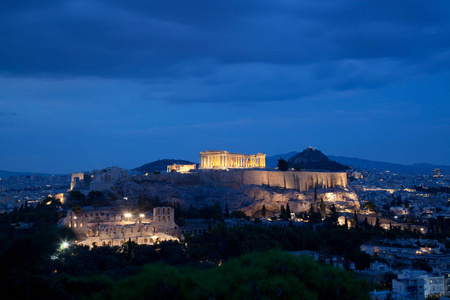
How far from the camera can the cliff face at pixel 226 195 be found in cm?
5353

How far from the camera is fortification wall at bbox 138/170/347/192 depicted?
5978 centimetres

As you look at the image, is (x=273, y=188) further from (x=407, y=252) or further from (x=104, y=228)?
(x=104, y=228)

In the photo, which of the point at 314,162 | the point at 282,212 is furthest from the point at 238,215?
the point at 314,162

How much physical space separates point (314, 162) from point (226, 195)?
6493 centimetres

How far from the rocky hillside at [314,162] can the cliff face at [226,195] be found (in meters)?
45.7

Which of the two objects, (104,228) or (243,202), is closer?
(104,228)

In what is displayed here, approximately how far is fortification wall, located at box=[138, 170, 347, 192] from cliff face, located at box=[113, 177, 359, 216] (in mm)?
623

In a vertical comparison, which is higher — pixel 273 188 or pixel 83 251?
pixel 273 188

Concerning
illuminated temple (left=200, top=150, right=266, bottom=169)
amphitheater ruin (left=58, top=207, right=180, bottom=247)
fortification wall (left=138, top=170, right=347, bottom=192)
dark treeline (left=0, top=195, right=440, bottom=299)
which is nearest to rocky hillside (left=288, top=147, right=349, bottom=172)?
Answer: illuminated temple (left=200, top=150, right=266, bottom=169)

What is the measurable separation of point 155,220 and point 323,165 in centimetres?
8156

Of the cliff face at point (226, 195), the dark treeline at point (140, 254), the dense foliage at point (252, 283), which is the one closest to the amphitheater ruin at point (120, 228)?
the dark treeline at point (140, 254)

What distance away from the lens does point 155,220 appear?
36.3 metres

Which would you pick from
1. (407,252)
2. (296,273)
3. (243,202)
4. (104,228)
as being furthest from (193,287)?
(243,202)

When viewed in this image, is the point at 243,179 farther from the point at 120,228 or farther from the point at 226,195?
the point at 120,228
